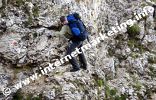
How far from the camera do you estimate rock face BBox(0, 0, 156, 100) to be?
1454 centimetres

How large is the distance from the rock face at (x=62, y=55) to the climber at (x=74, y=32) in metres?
0.55

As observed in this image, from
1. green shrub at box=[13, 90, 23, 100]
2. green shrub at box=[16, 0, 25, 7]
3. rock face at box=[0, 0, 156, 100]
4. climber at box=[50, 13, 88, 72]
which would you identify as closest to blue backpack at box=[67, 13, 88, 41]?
climber at box=[50, 13, 88, 72]

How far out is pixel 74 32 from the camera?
14.3 meters

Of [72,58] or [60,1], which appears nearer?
[72,58]

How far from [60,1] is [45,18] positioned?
1.06m

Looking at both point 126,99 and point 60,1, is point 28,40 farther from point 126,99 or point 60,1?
point 126,99

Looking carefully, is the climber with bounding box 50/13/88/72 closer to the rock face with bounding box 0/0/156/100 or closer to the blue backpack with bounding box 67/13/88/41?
the blue backpack with bounding box 67/13/88/41

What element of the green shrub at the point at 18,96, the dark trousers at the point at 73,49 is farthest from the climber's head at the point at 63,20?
the green shrub at the point at 18,96

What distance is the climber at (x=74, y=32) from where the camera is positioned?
14.3m

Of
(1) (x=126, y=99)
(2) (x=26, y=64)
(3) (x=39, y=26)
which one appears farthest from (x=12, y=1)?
(1) (x=126, y=99)

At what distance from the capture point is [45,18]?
51.1 ft

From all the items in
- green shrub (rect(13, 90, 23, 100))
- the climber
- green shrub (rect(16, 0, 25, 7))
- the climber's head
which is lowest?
green shrub (rect(13, 90, 23, 100))

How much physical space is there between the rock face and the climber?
1.82 feet

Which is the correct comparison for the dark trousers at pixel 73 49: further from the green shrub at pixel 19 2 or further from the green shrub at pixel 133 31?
the green shrub at pixel 133 31
